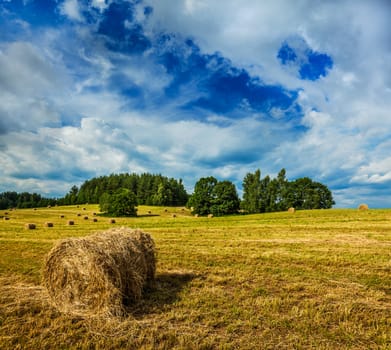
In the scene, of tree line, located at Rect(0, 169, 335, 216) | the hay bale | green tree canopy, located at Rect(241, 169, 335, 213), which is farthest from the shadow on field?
green tree canopy, located at Rect(241, 169, 335, 213)

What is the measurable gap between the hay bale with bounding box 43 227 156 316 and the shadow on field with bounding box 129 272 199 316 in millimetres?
341

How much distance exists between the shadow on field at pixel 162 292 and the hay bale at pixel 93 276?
0.34m

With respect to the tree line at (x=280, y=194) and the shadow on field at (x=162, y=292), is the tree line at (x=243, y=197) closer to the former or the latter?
the tree line at (x=280, y=194)

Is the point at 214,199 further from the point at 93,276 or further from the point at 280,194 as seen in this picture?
the point at 93,276

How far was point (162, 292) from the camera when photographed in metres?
7.51

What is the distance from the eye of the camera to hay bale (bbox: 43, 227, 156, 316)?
241 inches

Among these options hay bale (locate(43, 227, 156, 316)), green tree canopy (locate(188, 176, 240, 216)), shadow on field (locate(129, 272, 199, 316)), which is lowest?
shadow on field (locate(129, 272, 199, 316))

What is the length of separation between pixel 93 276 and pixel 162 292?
210cm

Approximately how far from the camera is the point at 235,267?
999 centimetres

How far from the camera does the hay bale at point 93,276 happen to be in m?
6.13

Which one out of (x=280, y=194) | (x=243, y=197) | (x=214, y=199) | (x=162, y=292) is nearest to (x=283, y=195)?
(x=280, y=194)

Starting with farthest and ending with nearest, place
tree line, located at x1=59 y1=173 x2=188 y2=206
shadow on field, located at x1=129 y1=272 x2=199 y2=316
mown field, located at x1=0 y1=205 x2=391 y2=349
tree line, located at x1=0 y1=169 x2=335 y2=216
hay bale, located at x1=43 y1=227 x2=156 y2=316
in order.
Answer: tree line, located at x1=59 y1=173 x2=188 y2=206
tree line, located at x1=0 y1=169 x2=335 y2=216
shadow on field, located at x1=129 y1=272 x2=199 y2=316
hay bale, located at x1=43 y1=227 x2=156 y2=316
mown field, located at x1=0 y1=205 x2=391 y2=349

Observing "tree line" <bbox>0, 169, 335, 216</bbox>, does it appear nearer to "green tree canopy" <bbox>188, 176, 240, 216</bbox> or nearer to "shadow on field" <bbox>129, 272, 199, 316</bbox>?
"green tree canopy" <bbox>188, 176, 240, 216</bbox>

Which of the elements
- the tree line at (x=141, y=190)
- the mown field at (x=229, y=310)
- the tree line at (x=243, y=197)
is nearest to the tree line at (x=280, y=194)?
the tree line at (x=243, y=197)
